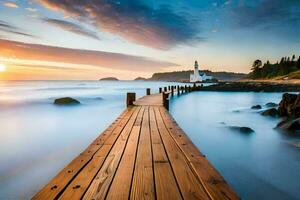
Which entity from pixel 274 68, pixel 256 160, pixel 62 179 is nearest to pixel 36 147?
pixel 62 179

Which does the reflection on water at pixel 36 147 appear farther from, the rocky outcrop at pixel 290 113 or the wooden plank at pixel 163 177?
the rocky outcrop at pixel 290 113

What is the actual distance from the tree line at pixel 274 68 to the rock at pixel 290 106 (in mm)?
69566

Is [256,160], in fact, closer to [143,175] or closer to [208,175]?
[208,175]

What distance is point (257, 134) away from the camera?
834cm

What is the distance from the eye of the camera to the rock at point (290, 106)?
10.0 metres

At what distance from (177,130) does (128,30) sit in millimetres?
16675

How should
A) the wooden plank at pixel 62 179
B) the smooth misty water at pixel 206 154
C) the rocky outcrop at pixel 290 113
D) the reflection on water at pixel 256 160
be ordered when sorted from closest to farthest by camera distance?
the wooden plank at pixel 62 179 → the reflection on water at pixel 256 160 → the smooth misty water at pixel 206 154 → the rocky outcrop at pixel 290 113

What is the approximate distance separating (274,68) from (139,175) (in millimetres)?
95167

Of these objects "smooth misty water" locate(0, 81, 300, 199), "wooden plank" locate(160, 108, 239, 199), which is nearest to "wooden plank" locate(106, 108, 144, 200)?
"wooden plank" locate(160, 108, 239, 199)

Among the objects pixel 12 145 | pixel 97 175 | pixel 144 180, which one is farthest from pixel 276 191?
pixel 12 145

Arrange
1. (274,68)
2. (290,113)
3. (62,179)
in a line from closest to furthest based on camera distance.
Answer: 1. (62,179)
2. (290,113)
3. (274,68)

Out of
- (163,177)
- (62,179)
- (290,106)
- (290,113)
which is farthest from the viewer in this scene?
(290,106)

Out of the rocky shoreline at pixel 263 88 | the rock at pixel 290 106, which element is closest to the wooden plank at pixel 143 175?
the rock at pixel 290 106

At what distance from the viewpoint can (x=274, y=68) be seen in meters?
81.3
